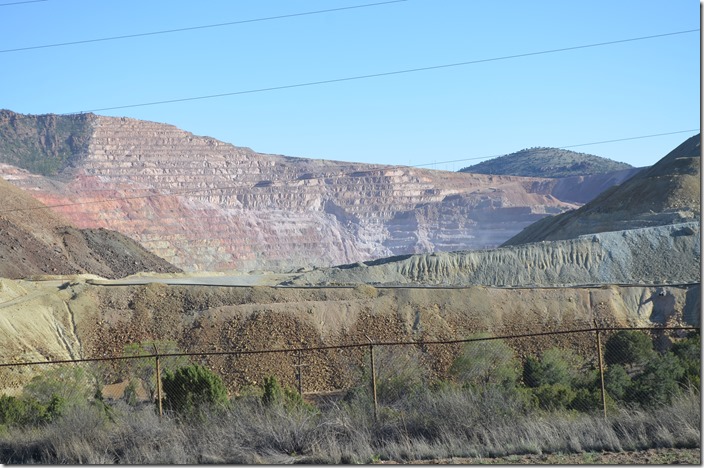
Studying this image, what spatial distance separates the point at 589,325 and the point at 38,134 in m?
154

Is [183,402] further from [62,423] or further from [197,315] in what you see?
[197,315]

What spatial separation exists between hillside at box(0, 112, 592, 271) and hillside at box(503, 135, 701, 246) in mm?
70174

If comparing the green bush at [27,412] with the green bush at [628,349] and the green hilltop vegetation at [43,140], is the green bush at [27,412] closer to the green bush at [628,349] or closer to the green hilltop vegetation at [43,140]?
the green bush at [628,349]

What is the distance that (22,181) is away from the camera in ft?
454

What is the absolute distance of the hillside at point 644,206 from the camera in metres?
68.6

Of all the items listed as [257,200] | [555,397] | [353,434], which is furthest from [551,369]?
[257,200]

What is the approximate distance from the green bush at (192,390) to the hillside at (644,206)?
166ft

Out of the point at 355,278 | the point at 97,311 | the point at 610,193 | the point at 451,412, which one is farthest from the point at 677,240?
the point at 451,412

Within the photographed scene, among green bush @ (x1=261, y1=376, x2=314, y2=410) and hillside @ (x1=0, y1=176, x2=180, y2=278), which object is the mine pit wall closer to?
green bush @ (x1=261, y1=376, x2=314, y2=410)

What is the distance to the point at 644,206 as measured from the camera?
72375 millimetres

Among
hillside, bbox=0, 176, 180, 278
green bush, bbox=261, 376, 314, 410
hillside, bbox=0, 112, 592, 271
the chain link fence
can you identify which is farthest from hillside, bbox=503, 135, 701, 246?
hillside, bbox=0, 112, 592, 271

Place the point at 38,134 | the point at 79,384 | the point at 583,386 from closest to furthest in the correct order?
the point at 583,386, the point at 79,384, the point at 38,134

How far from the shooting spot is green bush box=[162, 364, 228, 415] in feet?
67.8

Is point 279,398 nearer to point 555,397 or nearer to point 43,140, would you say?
point 555,397
